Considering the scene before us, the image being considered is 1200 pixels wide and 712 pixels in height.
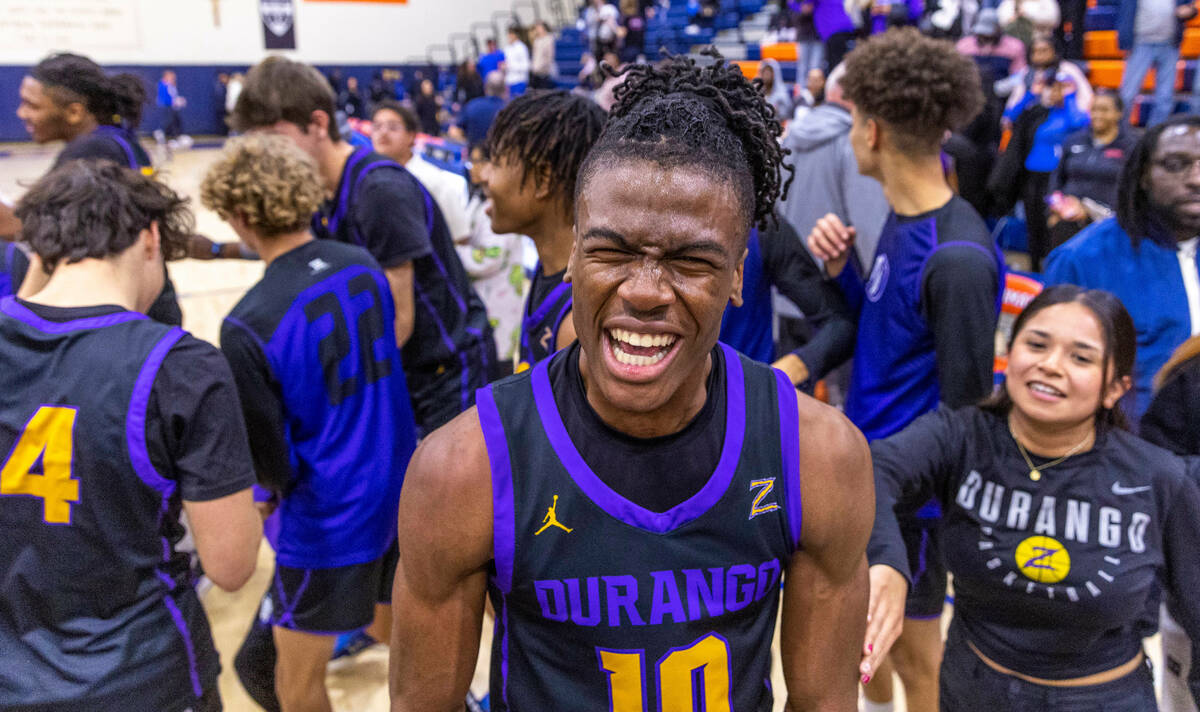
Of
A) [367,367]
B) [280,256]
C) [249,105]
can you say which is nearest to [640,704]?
[367,367]

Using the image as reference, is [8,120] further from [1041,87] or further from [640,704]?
[640,704]

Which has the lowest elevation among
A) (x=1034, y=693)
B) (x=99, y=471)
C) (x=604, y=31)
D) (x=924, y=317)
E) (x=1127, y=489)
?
(x=1034, y=693)

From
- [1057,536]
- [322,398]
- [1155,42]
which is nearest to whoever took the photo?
[1057,536]

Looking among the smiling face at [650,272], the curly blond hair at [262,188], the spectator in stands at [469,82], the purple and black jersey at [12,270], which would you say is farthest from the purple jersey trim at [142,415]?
the spectator in stands at [469,82]

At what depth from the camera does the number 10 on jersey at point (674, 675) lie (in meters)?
1.22

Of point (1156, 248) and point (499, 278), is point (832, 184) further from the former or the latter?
point (499, 278)

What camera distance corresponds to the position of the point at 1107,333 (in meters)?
1.86

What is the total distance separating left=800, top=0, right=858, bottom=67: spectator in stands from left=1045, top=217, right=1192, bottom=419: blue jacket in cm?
704

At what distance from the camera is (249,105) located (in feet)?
9.55

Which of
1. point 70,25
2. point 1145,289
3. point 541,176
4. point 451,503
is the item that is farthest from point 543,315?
point 70,25

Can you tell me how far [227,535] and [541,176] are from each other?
1.05m

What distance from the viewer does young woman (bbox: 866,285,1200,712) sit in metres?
1.77

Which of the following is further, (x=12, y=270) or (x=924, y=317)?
(x=12, y=270)

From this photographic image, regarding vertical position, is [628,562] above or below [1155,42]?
below
